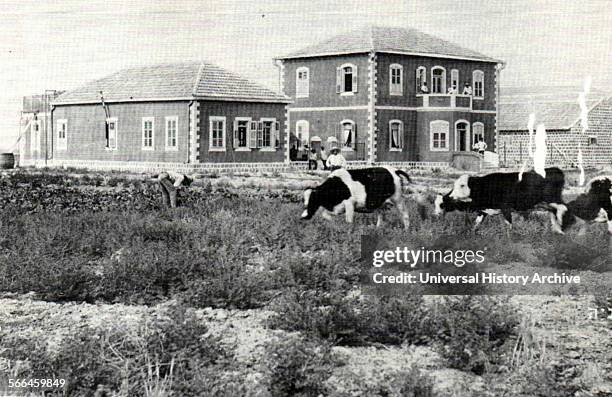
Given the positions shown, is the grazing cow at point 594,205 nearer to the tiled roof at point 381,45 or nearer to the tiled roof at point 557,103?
the tiled roof at point 557,103

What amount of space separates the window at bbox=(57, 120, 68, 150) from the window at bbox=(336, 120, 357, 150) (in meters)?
3.38

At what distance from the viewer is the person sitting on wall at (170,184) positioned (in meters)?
8.08

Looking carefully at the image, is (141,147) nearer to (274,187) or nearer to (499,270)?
(274,187)

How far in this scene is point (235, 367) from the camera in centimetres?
441

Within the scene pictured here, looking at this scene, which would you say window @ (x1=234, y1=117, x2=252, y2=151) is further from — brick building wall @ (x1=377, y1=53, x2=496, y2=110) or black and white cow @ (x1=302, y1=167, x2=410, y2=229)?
black and white cow @ (x1=302, y1=167, x2=410, y2=229)

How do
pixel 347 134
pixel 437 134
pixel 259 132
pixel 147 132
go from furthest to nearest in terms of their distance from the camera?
pixel 259 132 → pixel 437 134 → pixel 347 134 → pixel 147 132

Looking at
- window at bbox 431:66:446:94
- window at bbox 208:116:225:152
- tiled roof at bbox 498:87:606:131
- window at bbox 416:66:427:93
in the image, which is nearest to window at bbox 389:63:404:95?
window at bbox 416:66:427:93

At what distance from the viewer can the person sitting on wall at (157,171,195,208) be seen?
26.5 feet

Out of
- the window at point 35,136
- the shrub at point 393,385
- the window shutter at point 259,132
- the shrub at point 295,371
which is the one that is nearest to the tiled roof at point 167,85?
the window at point 35,136

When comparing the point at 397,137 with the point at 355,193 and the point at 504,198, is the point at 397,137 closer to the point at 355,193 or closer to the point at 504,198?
the point at 355,193

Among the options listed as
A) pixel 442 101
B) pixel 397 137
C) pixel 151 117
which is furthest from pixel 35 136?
pixel 442 101

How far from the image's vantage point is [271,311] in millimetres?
5453

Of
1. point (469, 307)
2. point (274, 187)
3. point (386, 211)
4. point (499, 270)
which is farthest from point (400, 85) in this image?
point (469, 307)

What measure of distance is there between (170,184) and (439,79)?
549 centimetres
